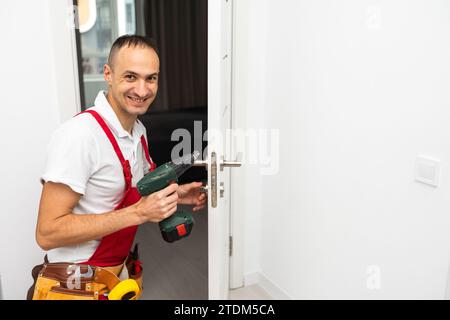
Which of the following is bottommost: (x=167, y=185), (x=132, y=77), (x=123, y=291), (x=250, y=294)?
(x=250, y=294)

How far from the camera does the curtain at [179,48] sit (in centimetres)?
662

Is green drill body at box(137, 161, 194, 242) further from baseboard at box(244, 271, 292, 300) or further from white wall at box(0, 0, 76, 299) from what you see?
baseboard at box(244, 271, 292, 300)

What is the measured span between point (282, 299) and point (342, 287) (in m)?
0.56

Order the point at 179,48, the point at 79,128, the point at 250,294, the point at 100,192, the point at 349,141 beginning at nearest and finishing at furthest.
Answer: the point at 79,128 → the point at 100,192 → the point at 349,141 → the point at 250,294 → the point at 179,48

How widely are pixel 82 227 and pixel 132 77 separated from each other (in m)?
0.57

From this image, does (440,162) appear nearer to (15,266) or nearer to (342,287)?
(342,287)

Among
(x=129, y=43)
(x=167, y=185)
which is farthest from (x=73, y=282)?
(x=129, y=43)

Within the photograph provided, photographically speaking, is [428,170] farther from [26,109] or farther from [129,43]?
[26,109]

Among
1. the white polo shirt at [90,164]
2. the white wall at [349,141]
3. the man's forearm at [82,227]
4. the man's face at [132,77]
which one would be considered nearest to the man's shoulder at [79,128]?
the white polo shirt at [90,164]

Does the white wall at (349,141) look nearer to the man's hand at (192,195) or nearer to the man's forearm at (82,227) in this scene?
the man's hand at (192,195)

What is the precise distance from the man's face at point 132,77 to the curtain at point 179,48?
5234 millimetres

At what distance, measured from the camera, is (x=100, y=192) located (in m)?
1.47

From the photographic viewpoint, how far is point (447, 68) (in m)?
1.41

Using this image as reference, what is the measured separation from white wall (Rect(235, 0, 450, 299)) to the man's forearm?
40.3 inches
